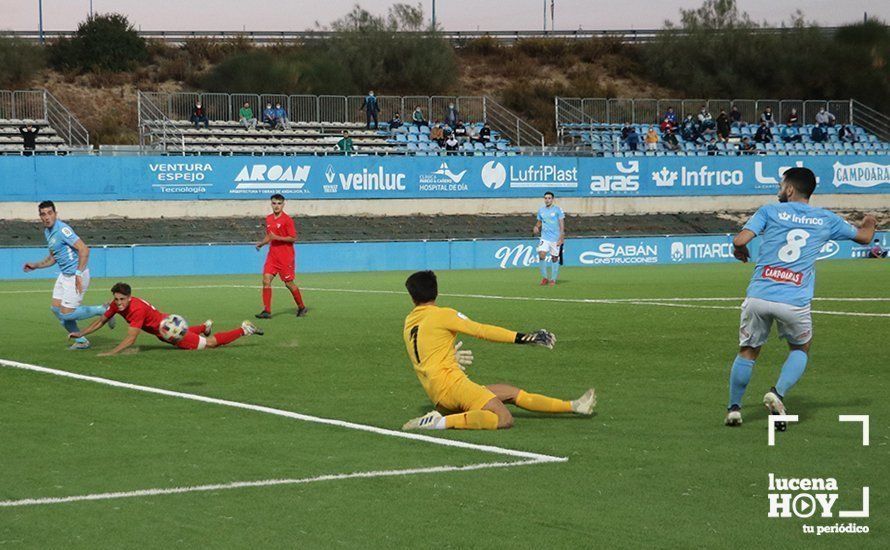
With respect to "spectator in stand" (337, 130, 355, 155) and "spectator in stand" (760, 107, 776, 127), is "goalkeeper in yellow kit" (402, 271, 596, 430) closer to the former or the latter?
"spectator in stand" (337, 130, 355, 155)

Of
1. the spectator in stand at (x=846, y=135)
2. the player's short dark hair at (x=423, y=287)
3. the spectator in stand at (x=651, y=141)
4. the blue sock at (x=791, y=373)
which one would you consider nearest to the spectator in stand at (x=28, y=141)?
the spectator in stand at (x=651, y=141)

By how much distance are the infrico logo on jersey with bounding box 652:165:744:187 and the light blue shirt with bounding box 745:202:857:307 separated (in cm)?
4661

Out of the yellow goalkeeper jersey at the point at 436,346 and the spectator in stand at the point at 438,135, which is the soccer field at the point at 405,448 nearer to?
the yellow goalkeeper jersey at the point at 436,346

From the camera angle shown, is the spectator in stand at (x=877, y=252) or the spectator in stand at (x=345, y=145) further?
the spectator in stand at (x=345, y=145)

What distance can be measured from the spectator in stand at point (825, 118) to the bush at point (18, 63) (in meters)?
40.2

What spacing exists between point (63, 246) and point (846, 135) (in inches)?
2062

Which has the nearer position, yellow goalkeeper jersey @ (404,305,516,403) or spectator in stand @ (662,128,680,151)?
yellow goalkeeper jersey @ (404,305,516,403)

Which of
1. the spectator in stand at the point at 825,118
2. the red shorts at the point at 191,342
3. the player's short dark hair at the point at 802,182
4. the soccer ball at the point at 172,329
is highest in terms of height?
the spectator in stand at the point at 825,118

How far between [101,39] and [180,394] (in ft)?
202

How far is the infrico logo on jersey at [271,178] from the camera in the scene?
49.2 metres

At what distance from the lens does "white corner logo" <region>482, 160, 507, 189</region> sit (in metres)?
53.0

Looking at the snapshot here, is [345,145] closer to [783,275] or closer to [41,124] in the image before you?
[41,124]

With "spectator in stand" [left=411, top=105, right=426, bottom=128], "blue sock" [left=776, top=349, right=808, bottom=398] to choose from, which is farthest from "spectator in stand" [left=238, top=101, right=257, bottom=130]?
"blue sock" [left=776, top=349, right=808, bottom=398]

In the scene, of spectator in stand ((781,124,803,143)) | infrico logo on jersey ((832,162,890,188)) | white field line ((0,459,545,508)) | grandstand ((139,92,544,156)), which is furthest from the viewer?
spectator in stand ((781,124,803,143))
